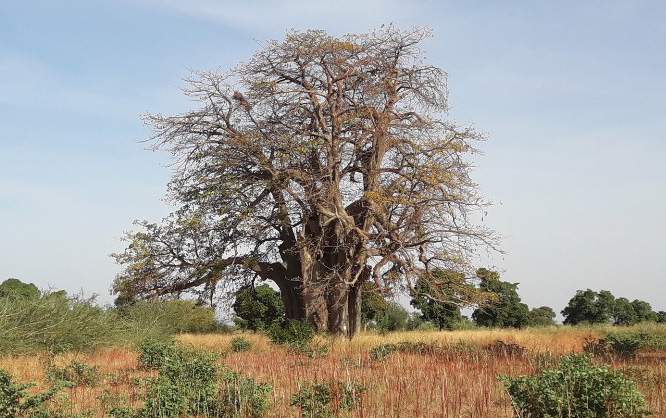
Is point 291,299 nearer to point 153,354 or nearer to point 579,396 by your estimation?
point 153,354

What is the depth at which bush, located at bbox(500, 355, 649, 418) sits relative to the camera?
26.2 feet

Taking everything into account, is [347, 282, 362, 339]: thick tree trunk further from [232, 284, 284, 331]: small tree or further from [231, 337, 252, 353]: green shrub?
[232, 284, 284, 331]: small tree

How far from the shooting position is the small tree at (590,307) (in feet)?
151

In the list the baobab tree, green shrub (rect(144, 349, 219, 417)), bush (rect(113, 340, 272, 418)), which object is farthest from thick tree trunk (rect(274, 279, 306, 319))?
bush (rect(113, 340, 272, 418))

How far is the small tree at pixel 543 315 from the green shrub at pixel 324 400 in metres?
38.6

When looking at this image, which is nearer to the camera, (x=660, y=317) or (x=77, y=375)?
(x=77, y=375)

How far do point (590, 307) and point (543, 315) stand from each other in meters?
6.82

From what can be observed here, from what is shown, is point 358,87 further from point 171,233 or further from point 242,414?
point 242,414

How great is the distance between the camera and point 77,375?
1353 centimetres

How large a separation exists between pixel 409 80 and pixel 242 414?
1843 centimetres

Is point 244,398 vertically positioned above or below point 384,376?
below

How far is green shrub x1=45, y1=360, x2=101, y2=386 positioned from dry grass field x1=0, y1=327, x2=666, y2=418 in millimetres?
240

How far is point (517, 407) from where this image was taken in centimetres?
830

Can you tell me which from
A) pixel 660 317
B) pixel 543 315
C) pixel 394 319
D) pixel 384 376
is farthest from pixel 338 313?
pixel 660 317
